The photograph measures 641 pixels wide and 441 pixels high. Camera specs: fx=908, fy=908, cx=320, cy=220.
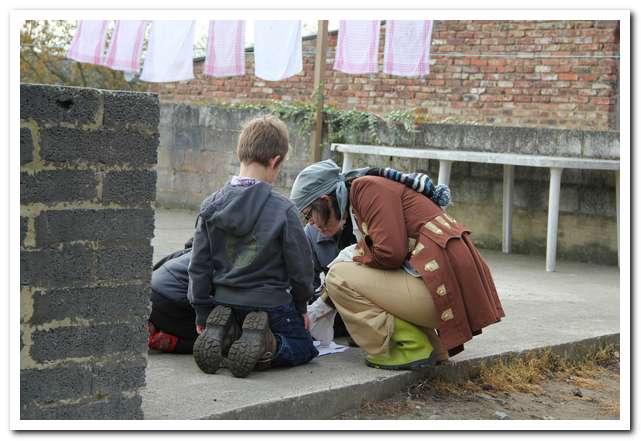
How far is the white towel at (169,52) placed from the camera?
35.1 feet

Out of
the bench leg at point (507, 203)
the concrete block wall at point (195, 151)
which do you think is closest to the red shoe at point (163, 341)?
the bench leg at point (507, 203)

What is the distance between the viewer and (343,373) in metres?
3.95

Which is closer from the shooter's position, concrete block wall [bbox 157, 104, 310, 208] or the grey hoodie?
the grey hoodie

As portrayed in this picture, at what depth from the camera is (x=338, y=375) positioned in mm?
3902

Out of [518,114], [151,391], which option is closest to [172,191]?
[518,114]

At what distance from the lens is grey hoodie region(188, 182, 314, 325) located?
12.2 feet

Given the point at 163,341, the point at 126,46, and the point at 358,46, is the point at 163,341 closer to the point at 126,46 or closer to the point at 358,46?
the point at 358,46

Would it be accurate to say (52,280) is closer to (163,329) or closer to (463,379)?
(163,329)

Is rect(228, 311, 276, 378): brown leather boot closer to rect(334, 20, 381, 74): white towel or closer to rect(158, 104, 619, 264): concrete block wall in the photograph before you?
rect(158, 104, 619, 264): concrete block wall

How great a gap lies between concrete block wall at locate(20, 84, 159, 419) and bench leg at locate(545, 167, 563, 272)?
5048mm

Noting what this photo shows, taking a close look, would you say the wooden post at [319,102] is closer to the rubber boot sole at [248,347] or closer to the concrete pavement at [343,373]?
the concrete pavement at [343,373]

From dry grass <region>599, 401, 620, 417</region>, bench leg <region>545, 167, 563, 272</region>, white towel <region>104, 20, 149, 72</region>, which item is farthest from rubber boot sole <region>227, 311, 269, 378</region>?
white towel <region>104, 20, 149, 72</region>

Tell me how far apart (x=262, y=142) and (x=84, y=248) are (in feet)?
3.78

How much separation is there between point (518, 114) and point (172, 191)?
4.67 m
